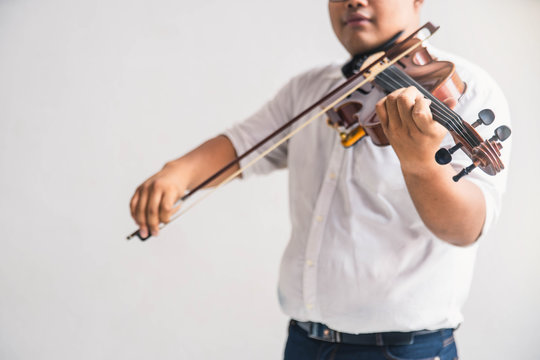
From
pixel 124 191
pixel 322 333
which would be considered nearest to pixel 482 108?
pixel 322 333

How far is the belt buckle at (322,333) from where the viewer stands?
802 millimetres

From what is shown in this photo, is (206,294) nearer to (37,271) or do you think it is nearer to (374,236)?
(37,271)

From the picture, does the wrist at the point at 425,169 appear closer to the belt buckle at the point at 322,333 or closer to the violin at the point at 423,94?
the violin at the point at 423,94

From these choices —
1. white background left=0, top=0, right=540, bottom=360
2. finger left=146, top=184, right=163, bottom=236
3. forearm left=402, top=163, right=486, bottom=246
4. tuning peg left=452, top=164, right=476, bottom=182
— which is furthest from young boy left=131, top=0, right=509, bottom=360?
white background left=0, top=0, right=540, bottom=360

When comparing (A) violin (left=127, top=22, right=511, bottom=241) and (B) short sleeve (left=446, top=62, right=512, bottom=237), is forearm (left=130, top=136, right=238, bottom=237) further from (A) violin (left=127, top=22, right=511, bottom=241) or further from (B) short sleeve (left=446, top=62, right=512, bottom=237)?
(B) short sleeve (left=446, top=62, right=512, bottom=237)

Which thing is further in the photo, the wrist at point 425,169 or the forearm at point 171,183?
the forearm at point 171,183

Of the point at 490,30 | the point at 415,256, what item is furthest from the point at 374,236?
the point at 490,30

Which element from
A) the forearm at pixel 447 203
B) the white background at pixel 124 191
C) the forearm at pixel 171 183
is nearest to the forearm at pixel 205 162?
the forearm at pixel 171 183

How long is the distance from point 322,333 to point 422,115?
447 millimetres

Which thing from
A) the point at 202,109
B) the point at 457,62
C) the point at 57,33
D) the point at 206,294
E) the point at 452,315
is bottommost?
the point at 452,315

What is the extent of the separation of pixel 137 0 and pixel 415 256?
3.39ft

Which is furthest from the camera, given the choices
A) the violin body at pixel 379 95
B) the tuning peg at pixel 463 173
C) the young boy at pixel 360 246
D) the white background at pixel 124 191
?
the white background at pixel 124 191

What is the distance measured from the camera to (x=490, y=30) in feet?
3.76

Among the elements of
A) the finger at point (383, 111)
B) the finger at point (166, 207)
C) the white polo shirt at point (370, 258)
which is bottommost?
the white polo shirt at point (370, 258)
